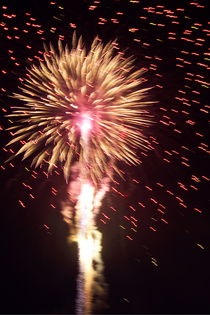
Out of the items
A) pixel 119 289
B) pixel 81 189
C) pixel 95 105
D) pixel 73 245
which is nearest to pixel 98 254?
pixel 73 245

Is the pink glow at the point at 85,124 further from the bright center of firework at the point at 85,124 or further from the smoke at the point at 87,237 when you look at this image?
the smoke at the point at 87,237

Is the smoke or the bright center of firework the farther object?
the bright center of firework

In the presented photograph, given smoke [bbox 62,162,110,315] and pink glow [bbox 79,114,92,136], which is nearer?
smoke [bbox 62,162,110,315]

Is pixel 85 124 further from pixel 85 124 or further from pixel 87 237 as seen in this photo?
pixel 87 237

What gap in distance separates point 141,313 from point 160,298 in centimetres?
70

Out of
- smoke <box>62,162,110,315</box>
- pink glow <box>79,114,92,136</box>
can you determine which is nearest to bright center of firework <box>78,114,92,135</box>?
pink glow <box>79,114,92,136</box>

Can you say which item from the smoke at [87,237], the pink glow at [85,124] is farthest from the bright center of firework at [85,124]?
the smoke at [87,237]

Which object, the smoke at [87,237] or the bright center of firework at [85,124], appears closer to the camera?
the smoke at [87,237]

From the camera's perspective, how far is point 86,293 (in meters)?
6.95

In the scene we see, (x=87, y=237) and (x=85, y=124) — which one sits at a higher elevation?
(x=85, y=124)

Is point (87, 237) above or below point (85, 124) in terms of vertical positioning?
below

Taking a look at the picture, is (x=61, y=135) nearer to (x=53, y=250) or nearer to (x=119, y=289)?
(x=53, y=250)

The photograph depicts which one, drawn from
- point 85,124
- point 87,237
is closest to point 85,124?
point 85,124

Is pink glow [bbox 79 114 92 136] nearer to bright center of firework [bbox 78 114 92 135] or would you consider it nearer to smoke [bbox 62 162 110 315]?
bright center of firework [bbox 78 114 92 135]
